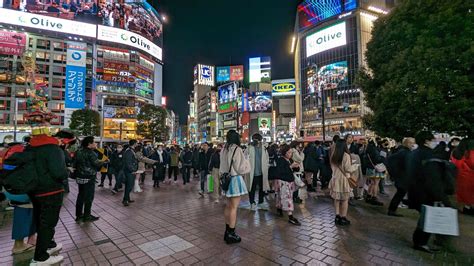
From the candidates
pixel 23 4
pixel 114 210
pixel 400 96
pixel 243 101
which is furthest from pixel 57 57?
pixel 400 96

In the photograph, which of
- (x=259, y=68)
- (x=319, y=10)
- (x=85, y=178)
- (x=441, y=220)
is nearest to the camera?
(x=441, y=220)

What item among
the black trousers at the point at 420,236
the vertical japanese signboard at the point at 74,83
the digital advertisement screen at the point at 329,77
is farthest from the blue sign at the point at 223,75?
the black trousers at the point at 420,236

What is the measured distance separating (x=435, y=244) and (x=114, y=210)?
7.43m

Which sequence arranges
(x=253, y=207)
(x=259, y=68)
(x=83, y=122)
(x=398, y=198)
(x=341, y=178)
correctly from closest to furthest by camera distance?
(x=341, y=178)
(x=398, y=198)
(x=253, y=207)
(x=83, y=122)
(x=259, y=68)

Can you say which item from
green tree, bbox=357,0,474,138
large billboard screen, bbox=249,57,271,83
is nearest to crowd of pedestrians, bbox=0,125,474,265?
green tree, bbox=357,0,474,138

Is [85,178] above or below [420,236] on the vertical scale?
above

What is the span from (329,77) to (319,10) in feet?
60.4

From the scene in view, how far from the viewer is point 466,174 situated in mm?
5805

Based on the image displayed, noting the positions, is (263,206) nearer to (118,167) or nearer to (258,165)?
(258,165)

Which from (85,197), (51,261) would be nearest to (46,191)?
(51,261)

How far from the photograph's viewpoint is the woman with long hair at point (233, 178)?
4.09 m

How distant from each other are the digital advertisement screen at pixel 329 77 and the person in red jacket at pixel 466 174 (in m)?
52.8

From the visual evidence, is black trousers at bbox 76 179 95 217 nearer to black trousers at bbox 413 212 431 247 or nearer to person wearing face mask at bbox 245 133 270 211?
person wearing face mask at bbox 245 133 270 211

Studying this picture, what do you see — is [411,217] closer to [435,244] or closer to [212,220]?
[435,244]
